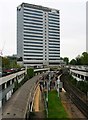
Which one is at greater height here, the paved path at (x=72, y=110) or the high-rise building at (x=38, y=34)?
the high-rise building at (x=38, y=34)

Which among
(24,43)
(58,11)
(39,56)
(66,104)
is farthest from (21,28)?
(66,104)

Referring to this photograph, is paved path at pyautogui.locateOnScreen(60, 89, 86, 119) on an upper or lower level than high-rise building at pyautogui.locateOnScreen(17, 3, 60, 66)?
lower

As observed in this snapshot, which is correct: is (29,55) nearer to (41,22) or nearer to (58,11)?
(41,22)

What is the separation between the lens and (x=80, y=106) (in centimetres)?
3891

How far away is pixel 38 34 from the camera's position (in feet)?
576

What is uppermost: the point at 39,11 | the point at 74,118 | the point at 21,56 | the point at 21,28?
the point at 39,11

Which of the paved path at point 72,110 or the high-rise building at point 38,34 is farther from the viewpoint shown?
the high-rise building at point 38,34

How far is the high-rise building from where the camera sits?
168m

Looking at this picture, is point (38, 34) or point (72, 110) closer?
point (72, 110)

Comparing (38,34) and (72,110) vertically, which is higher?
(38,34)

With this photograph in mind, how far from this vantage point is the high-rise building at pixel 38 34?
168m

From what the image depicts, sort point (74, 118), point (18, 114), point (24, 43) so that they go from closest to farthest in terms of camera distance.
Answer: point (18, 114), point (74, 118), point (24, 43)

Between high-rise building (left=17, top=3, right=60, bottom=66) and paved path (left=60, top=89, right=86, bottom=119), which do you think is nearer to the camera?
paved path (left=60, top=89, right=86, bottom=119)

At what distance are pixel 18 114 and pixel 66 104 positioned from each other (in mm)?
16030
